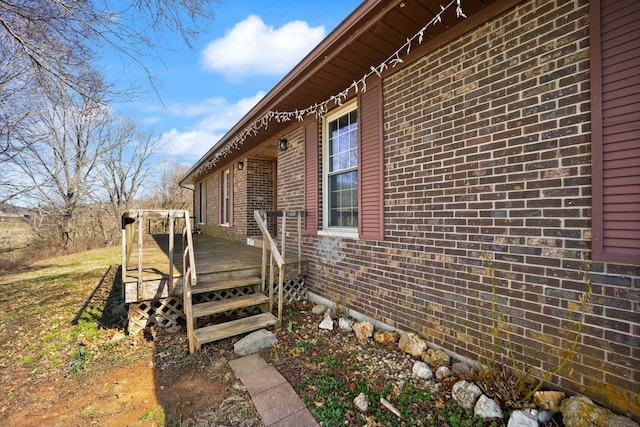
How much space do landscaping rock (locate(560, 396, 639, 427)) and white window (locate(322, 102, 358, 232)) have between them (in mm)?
2660

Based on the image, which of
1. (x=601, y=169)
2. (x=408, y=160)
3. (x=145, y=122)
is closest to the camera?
(x=601, y=169)

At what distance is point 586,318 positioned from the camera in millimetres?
1848

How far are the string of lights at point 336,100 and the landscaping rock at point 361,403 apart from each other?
3.17 meters

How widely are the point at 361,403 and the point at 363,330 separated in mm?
1236

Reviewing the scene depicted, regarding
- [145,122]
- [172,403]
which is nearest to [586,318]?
[172,403]

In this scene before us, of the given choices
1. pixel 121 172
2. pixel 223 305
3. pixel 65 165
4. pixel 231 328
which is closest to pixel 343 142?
pixel 223 305

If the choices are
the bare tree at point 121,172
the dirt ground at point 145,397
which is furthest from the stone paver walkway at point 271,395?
the bare tree at point 121,172

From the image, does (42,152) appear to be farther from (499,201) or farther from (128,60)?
(499,201)

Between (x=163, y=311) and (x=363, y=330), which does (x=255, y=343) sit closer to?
(x=363, y=330)

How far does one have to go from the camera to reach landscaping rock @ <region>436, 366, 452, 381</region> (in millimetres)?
2449

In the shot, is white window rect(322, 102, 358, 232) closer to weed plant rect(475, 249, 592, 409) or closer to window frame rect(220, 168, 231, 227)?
weed plant rect(475, 249, 592, 409)

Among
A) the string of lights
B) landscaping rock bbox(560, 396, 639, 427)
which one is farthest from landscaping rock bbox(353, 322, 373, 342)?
the string of lights

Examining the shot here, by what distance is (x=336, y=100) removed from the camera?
4094 millimetres

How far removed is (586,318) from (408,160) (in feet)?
6.47
